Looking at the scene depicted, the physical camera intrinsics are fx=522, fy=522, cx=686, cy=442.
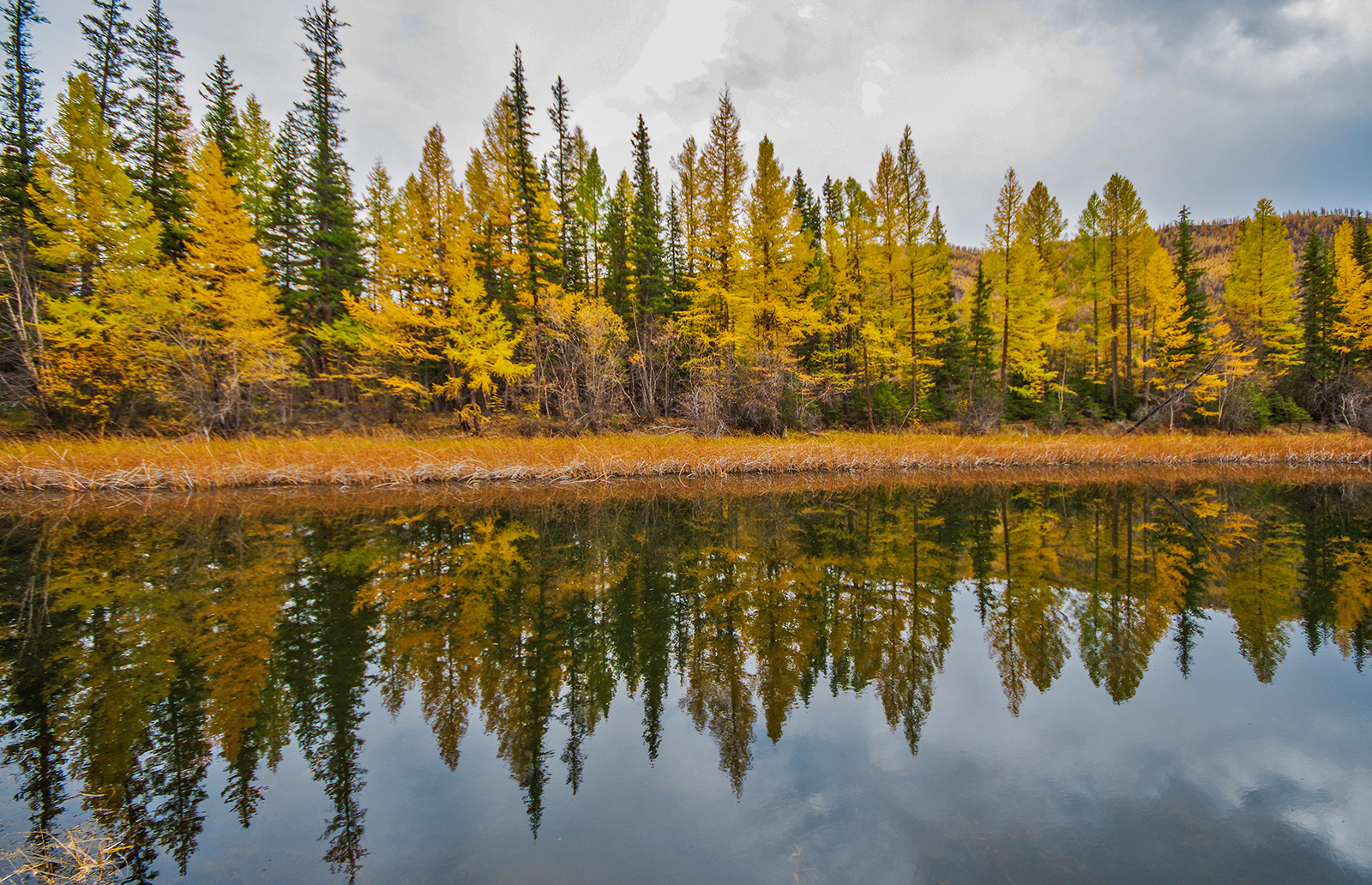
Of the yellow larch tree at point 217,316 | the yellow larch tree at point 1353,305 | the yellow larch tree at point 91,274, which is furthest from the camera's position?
the yellow larch tree at point 1353,305

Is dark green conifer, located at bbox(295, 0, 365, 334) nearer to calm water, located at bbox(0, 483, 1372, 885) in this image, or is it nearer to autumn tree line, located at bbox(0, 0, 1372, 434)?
autumn tree line, located at bbox(0, 0, 1372, 434)

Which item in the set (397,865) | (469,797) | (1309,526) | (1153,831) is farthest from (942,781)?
(1309,526)

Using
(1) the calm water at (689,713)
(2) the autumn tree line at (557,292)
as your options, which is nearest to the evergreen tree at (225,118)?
(2) the autumn tree line at (557,292)

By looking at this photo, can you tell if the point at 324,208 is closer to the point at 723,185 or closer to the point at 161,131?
the point at 161,131

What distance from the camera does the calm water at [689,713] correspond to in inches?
108

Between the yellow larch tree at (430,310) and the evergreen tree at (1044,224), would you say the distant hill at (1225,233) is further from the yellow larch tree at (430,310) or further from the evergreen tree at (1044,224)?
the yellow larch tree at (430,310)

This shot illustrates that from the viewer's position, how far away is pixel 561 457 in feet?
54.0

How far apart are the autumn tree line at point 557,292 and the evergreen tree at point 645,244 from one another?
0.65 feet

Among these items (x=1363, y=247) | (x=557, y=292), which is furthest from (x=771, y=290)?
(x=1363, y=247)

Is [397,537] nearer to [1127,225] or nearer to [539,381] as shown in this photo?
[539,381]

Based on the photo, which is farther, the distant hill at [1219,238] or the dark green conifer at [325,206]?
the distant hill at [1219,238]

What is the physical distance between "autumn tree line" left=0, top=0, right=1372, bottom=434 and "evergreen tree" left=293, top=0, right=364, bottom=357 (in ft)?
0.50

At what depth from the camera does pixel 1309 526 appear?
10383 millimetres

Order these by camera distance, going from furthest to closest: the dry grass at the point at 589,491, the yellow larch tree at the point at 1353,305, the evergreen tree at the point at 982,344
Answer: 1. the yellow larch tree at the point at 1353,305
2. the evergreen tree at the point at 982,344
3. the dry grass at the point at 589,491
